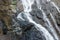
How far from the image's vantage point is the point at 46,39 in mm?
7250

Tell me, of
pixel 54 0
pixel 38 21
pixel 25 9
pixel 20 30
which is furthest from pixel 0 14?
pixel 54 0

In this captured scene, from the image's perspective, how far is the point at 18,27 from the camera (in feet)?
23.4

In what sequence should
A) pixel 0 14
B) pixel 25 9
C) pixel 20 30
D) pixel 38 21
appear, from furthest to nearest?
pixel 25 9, pixel 38 21, pixel 20 30, pixel 0 14

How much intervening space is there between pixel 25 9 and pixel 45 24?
8.12 ft

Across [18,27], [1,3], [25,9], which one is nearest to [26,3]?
[25,9]

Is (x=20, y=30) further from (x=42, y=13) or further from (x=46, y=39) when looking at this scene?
(x=42, y=13)

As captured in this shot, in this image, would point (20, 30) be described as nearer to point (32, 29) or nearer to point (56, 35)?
point (32, 29)

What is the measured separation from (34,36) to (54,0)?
6.21 meters

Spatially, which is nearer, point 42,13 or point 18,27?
point 18,27

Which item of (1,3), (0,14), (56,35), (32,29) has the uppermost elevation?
(1,3)

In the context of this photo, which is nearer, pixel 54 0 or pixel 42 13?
pixel 42 13

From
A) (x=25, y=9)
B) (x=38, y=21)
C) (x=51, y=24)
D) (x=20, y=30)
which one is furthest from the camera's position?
(x=25, y=9)

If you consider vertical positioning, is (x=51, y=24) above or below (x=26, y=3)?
below

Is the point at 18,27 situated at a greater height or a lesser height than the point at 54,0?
lesser
